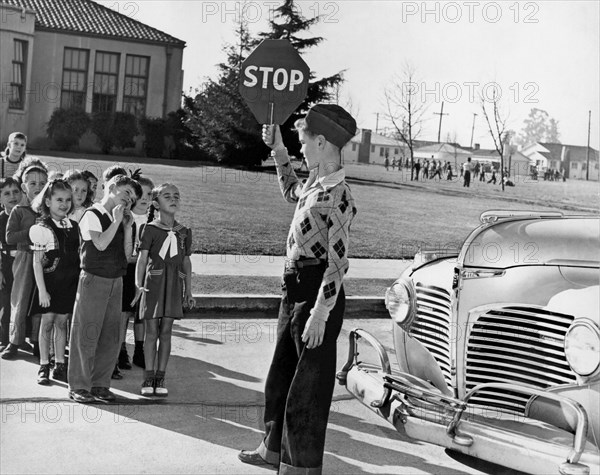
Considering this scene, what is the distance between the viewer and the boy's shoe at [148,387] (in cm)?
516

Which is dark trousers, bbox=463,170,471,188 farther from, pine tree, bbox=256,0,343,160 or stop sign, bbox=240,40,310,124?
stop sign, bbox=240,40,310,124

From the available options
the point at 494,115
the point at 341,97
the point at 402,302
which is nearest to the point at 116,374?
the point at 402,302

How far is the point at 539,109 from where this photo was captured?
378 inches

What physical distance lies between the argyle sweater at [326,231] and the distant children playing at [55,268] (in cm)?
215

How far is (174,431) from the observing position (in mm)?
4559

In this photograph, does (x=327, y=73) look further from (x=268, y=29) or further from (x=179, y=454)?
(x=179, y=454)

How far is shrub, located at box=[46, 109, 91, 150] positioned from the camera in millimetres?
7391

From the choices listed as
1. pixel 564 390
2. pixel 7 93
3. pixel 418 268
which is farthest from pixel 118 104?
pixel 564 390

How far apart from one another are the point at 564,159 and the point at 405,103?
418 centimetres

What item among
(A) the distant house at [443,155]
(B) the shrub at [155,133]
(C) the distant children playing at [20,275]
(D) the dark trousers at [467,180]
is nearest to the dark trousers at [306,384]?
(C) the distant children playing at [20,275]

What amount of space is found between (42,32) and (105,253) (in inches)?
99.1

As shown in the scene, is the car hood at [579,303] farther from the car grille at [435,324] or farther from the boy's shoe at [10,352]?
the boy's shoe at [10,352]

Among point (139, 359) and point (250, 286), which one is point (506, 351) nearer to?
point (139, 359)

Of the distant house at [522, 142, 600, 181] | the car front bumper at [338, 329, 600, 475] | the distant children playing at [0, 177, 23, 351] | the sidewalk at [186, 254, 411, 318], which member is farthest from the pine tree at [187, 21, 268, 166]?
the car front bumper at [338, 329, 600, 475]
